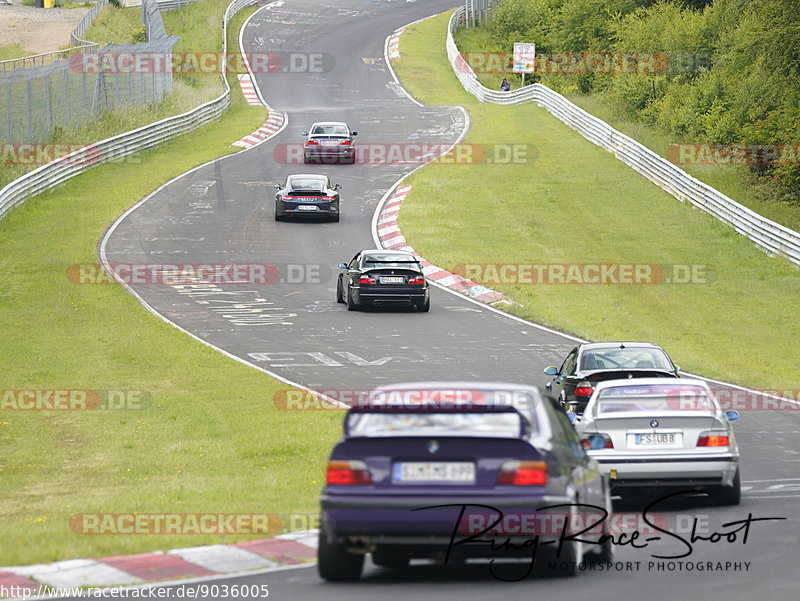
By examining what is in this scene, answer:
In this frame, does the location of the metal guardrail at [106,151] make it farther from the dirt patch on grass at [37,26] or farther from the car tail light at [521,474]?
the car tail light at [521,474]

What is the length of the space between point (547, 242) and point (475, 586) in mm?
30173

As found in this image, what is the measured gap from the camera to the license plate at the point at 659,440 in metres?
13.2

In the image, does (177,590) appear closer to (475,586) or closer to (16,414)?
(475,586)

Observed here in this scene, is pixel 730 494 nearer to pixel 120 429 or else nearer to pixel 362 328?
pixel 120 429

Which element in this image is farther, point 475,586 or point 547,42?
point 547,42

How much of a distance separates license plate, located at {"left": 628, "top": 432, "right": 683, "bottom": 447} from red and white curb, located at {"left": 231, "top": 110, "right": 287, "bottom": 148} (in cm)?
4082

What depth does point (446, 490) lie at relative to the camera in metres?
8.41

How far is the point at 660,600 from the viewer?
27.4ft

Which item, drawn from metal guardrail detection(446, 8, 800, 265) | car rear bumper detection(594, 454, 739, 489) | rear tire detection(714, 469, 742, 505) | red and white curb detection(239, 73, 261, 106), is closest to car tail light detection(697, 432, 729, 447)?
car rear bumper detection(594, 454, 739, 489)

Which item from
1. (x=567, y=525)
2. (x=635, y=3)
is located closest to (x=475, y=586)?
(x=567, y=525)

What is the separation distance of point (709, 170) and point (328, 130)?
47.5 ft

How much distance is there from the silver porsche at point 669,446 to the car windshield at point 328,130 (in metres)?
37.1

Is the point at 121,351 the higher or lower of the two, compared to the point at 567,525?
lower

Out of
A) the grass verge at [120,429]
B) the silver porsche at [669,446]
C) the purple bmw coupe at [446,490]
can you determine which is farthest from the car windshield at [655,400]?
the purple bmw coupe at [446,490]
